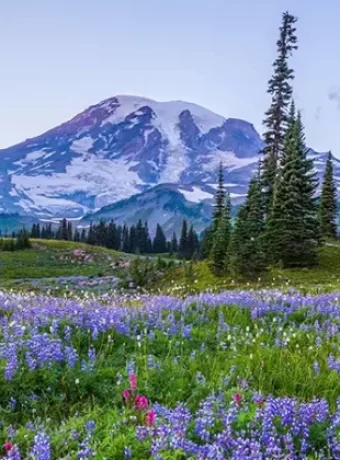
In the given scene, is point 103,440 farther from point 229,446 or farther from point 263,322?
point 263,322

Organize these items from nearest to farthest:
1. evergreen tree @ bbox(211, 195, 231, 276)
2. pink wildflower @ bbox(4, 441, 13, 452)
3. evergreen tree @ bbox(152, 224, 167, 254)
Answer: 1. pink wildflower @ bbox(4, 441, 13, 452)
2. evergreen tree @ bbox(211, 195, 231, 276)
3. evergreen tree @ bbox(152, 224, 167, 254)

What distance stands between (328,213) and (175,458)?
58171mm

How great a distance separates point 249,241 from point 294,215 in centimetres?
526

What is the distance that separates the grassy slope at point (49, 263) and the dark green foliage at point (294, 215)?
79.9 feet

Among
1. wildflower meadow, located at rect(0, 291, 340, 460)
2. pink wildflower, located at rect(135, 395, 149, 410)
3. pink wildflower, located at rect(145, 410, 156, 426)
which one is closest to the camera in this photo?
wildflower meadow, located at rect(0, 291, 340, 460)

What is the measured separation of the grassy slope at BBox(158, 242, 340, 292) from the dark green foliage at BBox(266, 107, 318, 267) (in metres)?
1.51

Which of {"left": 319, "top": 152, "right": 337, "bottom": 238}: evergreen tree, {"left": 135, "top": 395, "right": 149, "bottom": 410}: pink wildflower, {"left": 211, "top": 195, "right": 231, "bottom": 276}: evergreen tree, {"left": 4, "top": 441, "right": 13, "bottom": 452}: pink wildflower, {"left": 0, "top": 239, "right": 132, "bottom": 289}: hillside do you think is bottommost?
{"left": 0, "top": 239, "right": 132, "bottom": 289}: hillside

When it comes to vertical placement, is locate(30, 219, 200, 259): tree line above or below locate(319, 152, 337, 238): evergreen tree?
below

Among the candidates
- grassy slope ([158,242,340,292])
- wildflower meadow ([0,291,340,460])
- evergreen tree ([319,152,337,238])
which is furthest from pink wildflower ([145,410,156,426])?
evergreen tree ([319,152,337,238])

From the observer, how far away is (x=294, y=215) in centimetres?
3556

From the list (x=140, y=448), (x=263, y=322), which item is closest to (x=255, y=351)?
(x=263, y=322)

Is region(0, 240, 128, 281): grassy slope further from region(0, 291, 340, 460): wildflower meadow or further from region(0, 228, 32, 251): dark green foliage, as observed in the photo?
region(0, 291, 340, 460): wildflower meadow

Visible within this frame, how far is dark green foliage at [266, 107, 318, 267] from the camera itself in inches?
1346

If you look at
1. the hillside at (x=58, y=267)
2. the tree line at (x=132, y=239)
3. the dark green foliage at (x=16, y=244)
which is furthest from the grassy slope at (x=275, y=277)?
the tree line at (x=132, y=239)
